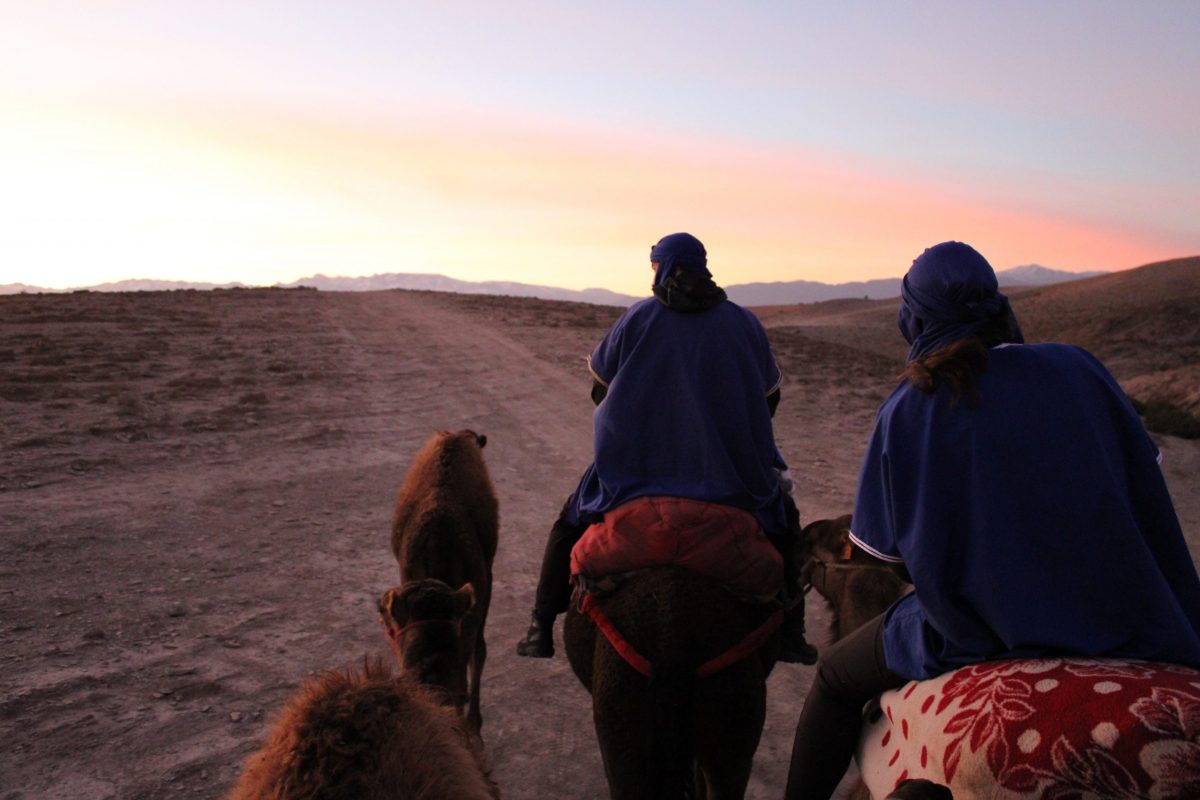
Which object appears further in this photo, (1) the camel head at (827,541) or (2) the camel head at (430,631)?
(1) the camel head at (827,541)

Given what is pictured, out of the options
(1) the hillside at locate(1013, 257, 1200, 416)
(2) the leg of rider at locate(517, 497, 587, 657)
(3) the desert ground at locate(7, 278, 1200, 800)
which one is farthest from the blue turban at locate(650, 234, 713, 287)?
(1) the hillside at locate(1013, 257, 1200, 416)

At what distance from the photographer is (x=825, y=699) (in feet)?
10.0

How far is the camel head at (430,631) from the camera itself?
4.26 meters

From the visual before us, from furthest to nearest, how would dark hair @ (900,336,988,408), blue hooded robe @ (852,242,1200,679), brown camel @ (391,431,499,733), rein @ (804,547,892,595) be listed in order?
brown camel @ (391,431,499,733), rein @ (804,547,892,595), dark hair @ (900,336,988,408), blue hooded robe @ (852,242,1200,679)

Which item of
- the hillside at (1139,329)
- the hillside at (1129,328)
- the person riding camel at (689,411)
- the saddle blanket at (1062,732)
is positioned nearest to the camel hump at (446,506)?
the person riding camel at (689,411)

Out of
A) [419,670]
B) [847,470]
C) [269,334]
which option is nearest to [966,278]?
[419,670]

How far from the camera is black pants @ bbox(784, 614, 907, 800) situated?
113 inches

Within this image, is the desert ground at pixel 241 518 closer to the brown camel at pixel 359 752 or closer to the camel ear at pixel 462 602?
the camel ear at pixel 462 602

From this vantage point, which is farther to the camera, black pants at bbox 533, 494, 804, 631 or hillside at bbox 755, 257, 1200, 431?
hillside at bbox 755, 257, 1200, 431

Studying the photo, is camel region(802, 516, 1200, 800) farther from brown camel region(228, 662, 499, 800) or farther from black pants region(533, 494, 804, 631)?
black pants region(533, 494, 804, 631)

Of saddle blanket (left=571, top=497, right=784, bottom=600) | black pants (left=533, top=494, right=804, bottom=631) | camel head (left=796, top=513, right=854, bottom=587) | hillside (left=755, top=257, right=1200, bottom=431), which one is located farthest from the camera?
hillside (left=755, top=257, right=1200, bottom=431)

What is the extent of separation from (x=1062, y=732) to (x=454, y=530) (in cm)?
424

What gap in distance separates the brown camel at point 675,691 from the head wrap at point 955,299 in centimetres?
131

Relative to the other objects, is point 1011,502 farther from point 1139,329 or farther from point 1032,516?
point 1139,329
